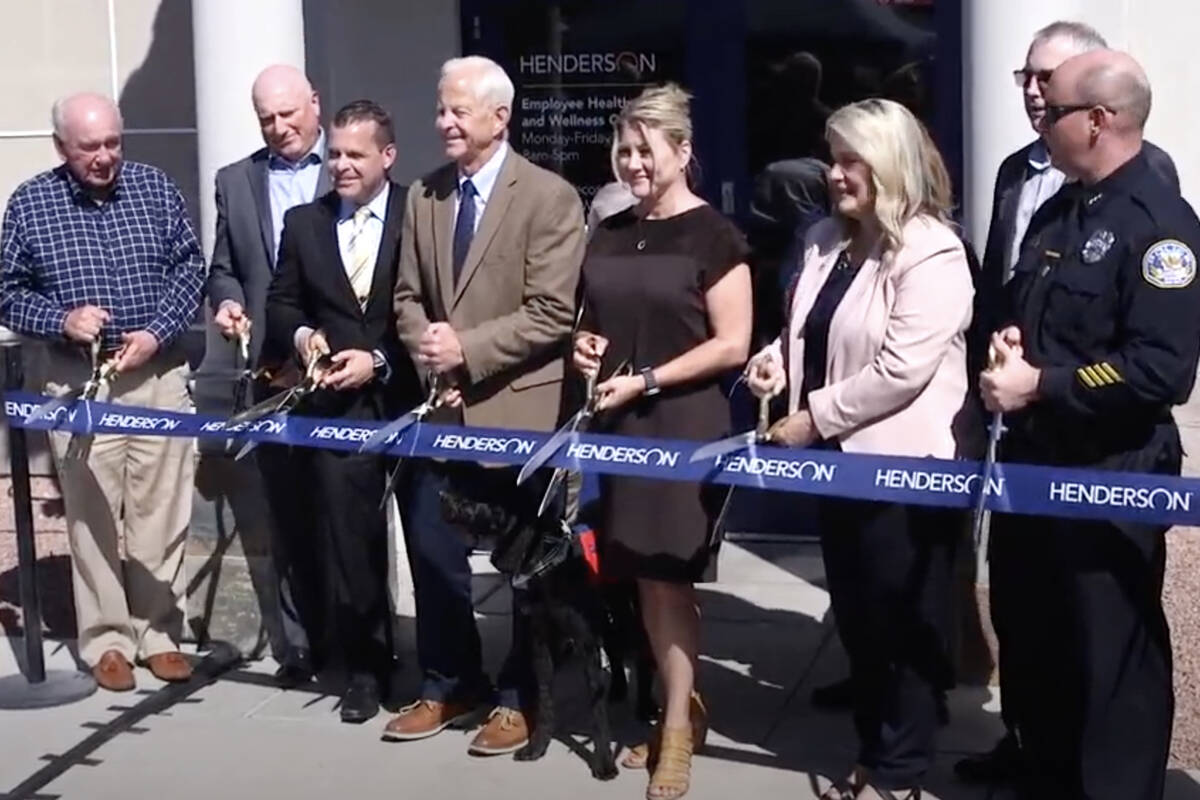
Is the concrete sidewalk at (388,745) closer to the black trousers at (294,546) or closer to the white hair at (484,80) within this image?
the black trousers at (294,546)

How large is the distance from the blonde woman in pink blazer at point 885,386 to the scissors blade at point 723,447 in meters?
0.07

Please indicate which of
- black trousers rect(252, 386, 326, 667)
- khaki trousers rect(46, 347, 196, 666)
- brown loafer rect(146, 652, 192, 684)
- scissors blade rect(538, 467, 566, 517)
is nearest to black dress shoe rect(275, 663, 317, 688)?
black trousers rect(252, 386, 326, 667)

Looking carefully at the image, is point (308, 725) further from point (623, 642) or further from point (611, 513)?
point (611, 513)

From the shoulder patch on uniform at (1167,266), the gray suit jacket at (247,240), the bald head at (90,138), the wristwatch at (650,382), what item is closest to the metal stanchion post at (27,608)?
the bald head at (90,138)

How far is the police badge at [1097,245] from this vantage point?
441 centimetres

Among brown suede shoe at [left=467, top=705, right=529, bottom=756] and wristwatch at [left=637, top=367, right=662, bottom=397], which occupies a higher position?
wristwatch at [left=637, top=367, right=662, bottom=397]

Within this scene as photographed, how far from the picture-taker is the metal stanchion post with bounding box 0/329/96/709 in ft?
20.3

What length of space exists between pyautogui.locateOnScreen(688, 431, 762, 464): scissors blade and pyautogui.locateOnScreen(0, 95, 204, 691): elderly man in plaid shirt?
79.4 inches

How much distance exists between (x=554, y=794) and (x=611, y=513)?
771 millimetres

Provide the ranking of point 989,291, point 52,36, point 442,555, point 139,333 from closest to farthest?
point 989,291 < point 442,555 < point 139,333 < point 52,36

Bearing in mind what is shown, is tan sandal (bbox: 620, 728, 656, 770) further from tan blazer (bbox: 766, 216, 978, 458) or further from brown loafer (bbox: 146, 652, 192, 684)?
brown loafer (bbox: 146, 652, 192, 684)

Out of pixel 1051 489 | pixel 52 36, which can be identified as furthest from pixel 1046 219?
pixel 52 36

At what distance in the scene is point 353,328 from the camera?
19.2 feet

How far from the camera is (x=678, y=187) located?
5242mm
